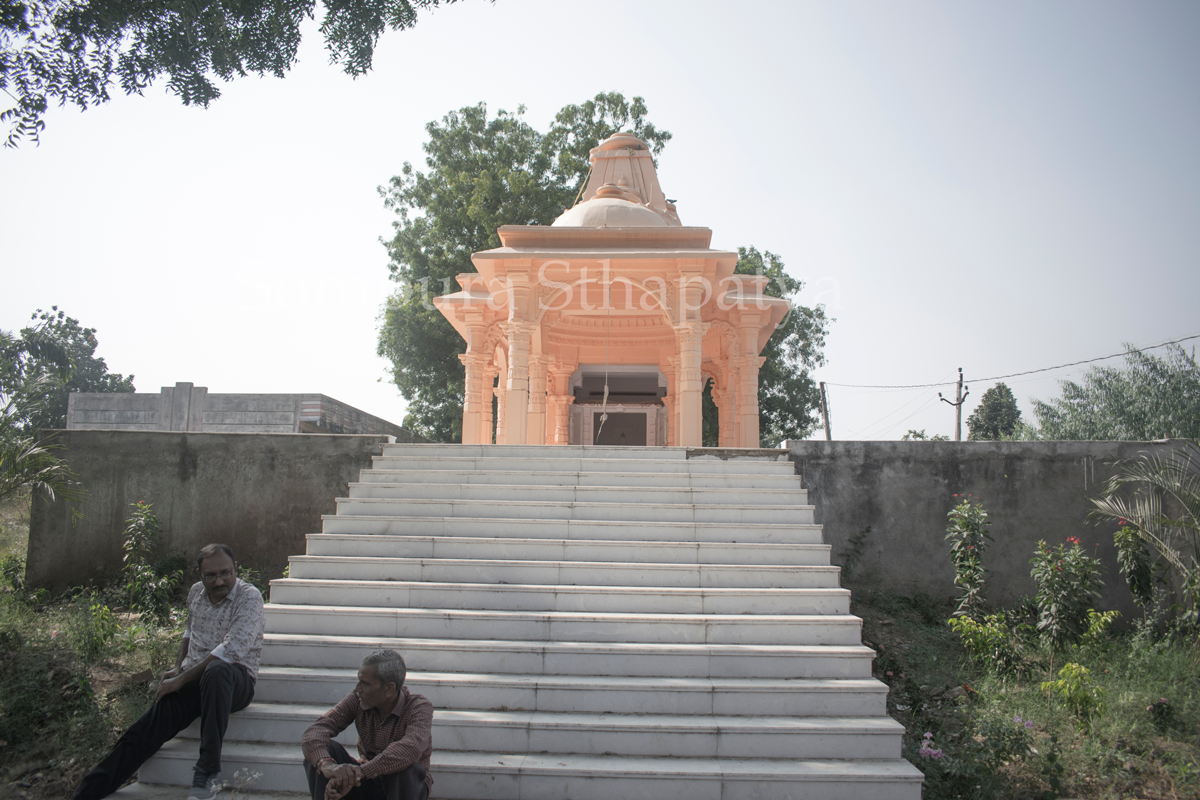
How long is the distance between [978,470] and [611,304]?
693cm

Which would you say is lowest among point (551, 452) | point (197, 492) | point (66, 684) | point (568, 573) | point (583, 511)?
point (66, 684)

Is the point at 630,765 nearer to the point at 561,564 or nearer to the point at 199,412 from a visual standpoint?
the point at 561,564

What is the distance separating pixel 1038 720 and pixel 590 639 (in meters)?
3.19

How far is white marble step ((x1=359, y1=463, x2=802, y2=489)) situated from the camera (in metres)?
6.97

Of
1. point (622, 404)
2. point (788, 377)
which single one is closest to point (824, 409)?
point (788, 377)

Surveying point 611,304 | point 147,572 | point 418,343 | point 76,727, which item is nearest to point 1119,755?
point 76,727

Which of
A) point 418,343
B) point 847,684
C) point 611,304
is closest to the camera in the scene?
point 847,684

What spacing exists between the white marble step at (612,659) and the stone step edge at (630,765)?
2.07 feet

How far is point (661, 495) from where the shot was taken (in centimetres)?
672

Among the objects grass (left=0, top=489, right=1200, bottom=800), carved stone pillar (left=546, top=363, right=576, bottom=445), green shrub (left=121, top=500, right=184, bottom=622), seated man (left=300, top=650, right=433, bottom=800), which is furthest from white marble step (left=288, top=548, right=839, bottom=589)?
carved stone pillar (left=546, top=363, right=576, bottom=445)

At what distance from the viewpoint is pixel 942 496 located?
749 centimetres

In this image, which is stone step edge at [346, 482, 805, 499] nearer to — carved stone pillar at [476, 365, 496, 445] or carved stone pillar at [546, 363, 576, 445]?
carved stone pillar at [476, 365, 496, 445]

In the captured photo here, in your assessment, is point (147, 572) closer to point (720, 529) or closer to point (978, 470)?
point (720, 529)

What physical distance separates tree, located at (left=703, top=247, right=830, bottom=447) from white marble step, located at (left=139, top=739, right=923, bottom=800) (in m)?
18.0
